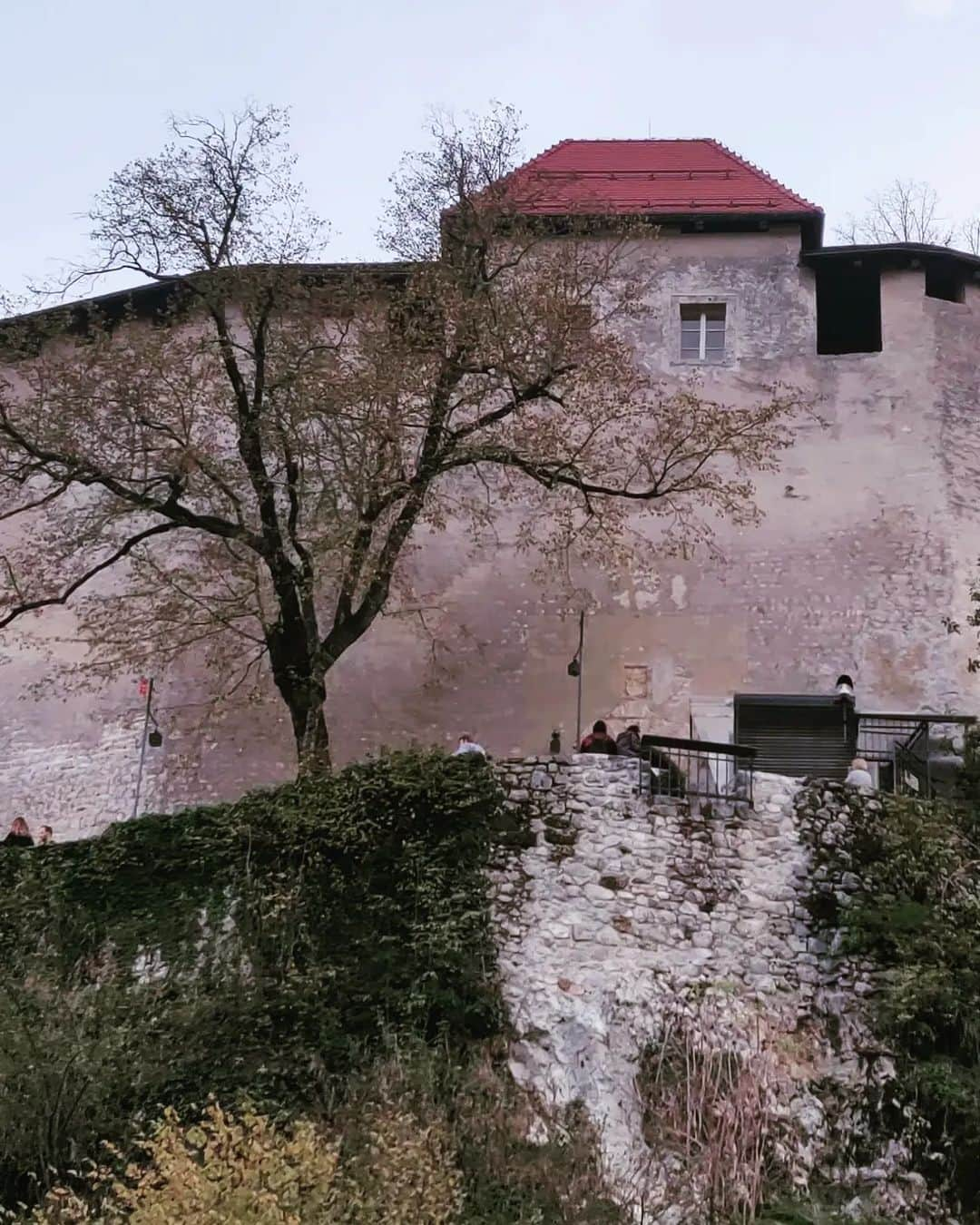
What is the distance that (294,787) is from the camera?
15.8m

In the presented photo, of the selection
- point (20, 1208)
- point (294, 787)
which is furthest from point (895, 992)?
point (20, 1208)

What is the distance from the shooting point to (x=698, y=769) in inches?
611

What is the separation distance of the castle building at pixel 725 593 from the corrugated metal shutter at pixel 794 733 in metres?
0.29

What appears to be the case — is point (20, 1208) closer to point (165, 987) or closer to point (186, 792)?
point (165, 987)

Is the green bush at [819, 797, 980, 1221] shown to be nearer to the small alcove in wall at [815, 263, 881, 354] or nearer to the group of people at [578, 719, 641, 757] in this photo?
the group of people at [578, 719, 641, 757]

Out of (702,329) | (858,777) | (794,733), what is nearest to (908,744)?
(794,733)

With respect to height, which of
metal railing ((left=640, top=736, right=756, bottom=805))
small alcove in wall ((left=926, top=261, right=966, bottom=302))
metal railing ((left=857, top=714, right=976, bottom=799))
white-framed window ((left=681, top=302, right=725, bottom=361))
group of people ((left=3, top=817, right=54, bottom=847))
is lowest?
group of people ((left=3, top=817, right=54, bottom=847))

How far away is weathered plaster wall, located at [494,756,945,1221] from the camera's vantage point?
517 inches

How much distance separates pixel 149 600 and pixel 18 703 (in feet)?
11.6

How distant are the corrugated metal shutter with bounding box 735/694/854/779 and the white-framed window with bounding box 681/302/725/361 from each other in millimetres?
5312

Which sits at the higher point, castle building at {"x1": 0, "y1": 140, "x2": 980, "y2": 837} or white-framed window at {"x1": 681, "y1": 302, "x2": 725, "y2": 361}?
white-framed window at {"x1": 681, "y1": 302, "x2": 725, "y2": 361}

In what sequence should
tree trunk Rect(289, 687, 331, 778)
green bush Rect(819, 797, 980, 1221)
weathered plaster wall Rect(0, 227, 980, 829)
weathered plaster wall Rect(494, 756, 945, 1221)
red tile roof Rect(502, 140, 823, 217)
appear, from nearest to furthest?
green bush Rect(819, 797, 980, 1221), weathered plaster wall Rect(494, 756, 945, 1221), tree trunk Rect(289, 687, 331, 778), weathered plaster wall Rect(0, 227, 980, 829), red tile roof Rect(502, 140, 823, 217)

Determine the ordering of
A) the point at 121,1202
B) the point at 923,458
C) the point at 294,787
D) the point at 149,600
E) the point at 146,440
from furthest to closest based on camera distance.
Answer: the point at 923,458 → the point at 149,600 → the point at 146,440 → the point at 294,787 → the point at 121,1202

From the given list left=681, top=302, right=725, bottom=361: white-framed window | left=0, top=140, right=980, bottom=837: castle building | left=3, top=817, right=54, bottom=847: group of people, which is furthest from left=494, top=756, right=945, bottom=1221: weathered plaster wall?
left=681, top=302, right=725, bottom=361: white-framed window
